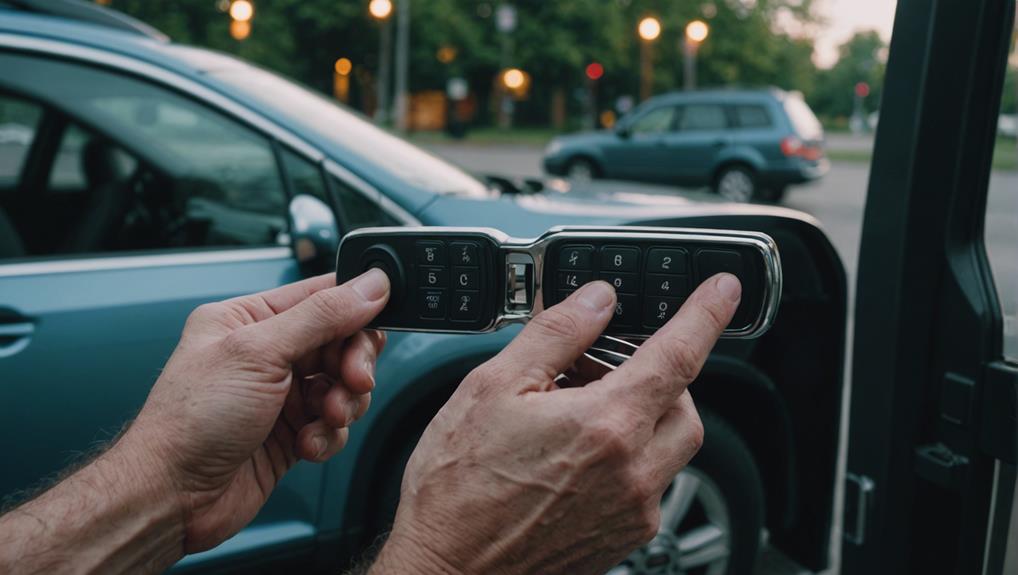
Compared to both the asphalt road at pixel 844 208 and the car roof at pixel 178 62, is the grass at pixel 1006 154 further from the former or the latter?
the car roof at pixel 178 62

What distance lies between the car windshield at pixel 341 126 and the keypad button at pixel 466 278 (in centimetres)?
127

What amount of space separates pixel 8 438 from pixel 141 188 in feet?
4.40

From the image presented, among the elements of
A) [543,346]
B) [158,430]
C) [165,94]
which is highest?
[165,94]

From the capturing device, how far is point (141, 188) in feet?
9.81

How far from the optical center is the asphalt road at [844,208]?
4.24 feet

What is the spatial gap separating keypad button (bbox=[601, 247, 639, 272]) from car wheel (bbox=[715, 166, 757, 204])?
12.6 metres

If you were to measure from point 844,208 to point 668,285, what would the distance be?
13443mm

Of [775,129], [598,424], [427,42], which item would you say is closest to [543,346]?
[598,424]

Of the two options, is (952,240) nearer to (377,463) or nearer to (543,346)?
(543,346)

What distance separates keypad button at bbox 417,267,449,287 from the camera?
1.07 m

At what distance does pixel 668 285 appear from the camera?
96cm

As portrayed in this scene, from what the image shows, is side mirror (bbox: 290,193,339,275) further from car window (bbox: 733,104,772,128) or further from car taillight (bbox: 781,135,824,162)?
car window (bbox: 733,104,772,128)

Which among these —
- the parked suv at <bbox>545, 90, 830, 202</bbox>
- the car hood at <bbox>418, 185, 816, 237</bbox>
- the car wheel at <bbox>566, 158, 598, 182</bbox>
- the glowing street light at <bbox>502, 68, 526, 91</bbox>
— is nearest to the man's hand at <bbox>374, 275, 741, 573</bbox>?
the car hood at <bbox>418, 185, 816, 237</bbox>

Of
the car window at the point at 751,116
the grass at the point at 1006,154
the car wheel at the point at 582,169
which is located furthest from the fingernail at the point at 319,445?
the car wheel at the point at 582,169
